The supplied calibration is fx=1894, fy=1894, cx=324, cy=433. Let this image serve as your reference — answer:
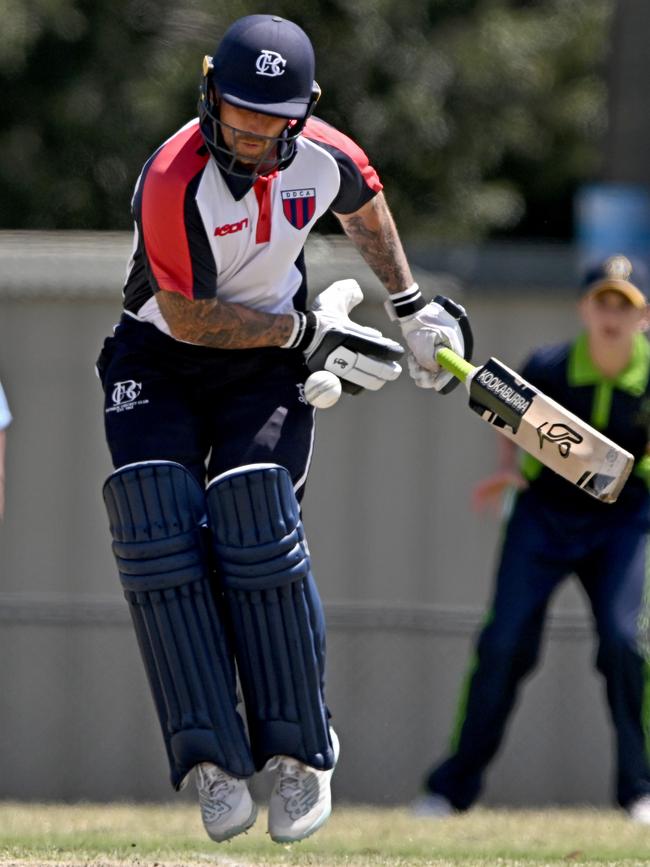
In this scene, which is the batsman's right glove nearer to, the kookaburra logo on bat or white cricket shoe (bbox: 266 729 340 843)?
the kookaburra logo on bat

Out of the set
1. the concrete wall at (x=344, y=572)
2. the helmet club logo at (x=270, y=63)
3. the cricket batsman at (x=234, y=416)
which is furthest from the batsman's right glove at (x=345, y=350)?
the concrete wall at (x=344, y=572)

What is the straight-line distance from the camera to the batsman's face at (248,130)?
481 centimetres

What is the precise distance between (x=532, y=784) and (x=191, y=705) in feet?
13.9

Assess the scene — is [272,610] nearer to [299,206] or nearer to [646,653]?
[299,206]

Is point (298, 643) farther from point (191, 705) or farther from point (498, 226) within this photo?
point (498, 226)

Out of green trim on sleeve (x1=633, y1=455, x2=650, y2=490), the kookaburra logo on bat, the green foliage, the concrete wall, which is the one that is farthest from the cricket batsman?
the green foliage

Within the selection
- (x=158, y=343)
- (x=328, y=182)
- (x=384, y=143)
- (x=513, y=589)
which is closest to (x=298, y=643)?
(x=158, y=343)

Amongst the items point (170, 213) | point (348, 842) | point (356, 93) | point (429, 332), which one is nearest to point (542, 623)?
point (348, 842)

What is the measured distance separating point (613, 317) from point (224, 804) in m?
2.70

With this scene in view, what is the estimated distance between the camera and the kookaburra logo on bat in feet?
16.4

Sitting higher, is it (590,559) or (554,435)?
(554,435)

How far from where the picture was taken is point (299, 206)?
200 inches

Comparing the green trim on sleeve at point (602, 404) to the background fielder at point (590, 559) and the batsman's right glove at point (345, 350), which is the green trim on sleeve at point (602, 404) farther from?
the batsman's right glove at point (345, 350)

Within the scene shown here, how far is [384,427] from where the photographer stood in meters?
9.05
